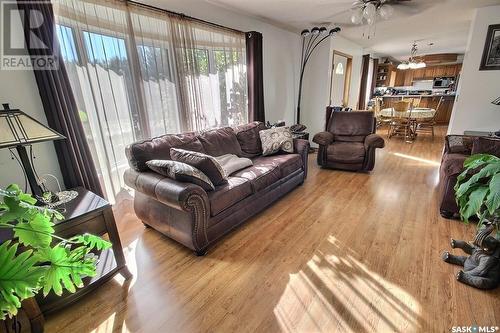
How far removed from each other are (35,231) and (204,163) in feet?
3.90

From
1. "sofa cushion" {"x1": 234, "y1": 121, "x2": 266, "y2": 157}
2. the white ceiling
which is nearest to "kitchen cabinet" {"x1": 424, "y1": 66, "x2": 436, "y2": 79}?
the white ceiling

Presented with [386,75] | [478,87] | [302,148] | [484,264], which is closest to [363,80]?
[386,75]

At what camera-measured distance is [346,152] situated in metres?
3.55

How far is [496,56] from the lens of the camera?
329cm

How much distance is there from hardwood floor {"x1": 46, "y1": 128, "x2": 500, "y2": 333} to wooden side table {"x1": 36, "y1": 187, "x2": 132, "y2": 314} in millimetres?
95

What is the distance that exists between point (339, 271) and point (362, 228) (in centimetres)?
67

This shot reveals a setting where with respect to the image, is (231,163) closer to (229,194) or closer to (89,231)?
(229,194)

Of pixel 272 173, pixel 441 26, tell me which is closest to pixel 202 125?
pixel 272 173

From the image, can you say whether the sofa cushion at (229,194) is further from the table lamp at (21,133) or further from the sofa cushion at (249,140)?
the table lamp at (21,133)

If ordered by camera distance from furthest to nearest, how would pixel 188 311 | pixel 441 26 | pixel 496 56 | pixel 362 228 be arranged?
pixel 441 26
pixel 496 56
pixel 362 228
pixel 188 311

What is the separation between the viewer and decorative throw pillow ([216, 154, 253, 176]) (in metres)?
2.40

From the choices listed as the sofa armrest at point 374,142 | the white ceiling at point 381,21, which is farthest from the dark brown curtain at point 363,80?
the sofa armrest at point 374,142

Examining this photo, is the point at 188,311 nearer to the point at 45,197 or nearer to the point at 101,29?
the point at 45,197

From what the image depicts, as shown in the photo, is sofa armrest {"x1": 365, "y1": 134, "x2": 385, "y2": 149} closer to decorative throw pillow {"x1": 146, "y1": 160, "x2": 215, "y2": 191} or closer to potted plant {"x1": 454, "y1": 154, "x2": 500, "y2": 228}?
potted plant {"x1": 454, "y1": 154, "x2": 500, "y2": 228}
